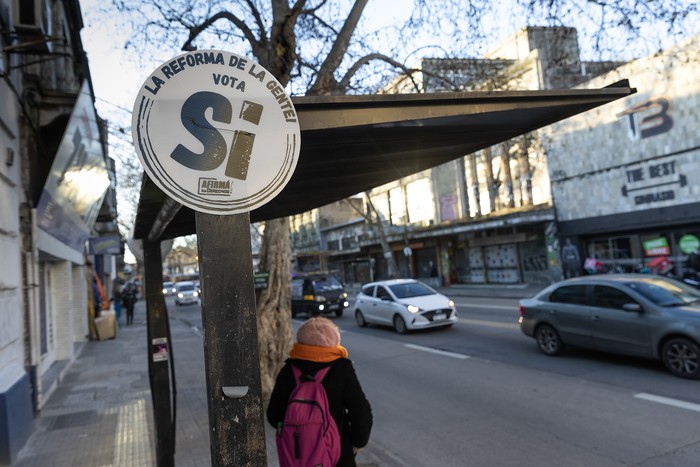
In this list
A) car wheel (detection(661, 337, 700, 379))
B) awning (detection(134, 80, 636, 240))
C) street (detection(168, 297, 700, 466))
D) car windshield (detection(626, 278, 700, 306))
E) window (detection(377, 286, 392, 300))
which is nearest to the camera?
awning (detection(134, 80, 636, 240))

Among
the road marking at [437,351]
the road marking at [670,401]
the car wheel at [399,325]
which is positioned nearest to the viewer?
the road marking at [670,401]

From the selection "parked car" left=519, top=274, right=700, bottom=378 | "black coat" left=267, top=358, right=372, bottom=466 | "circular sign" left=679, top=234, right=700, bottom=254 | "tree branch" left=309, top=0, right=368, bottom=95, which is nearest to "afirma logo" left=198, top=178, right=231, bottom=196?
"black coat" left=267, top=358, right=372, bottom=466

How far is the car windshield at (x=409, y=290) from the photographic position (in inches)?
560

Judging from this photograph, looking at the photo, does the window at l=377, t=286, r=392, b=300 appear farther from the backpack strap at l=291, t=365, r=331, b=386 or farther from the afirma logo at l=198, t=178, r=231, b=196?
the afirma logo at l=198, t=178, r=231, b=196

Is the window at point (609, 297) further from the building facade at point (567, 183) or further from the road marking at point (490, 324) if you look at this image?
the road marking at point (490, 324)

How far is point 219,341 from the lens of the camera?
6.93 ft

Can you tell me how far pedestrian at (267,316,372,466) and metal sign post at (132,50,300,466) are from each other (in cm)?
61

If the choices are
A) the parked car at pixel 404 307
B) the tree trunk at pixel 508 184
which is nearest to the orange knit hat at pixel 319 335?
the parked car at pixel 404 307

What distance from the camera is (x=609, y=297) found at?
8.31m

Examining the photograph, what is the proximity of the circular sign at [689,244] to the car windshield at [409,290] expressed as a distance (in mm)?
11799

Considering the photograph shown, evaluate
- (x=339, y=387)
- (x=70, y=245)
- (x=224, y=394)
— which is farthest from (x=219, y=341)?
(x=70, y=245)

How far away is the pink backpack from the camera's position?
2594 mm

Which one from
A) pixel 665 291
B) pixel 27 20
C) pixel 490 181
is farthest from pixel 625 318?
pixel 490 181

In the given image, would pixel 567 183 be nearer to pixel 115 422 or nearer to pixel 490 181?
pixel 490 181
